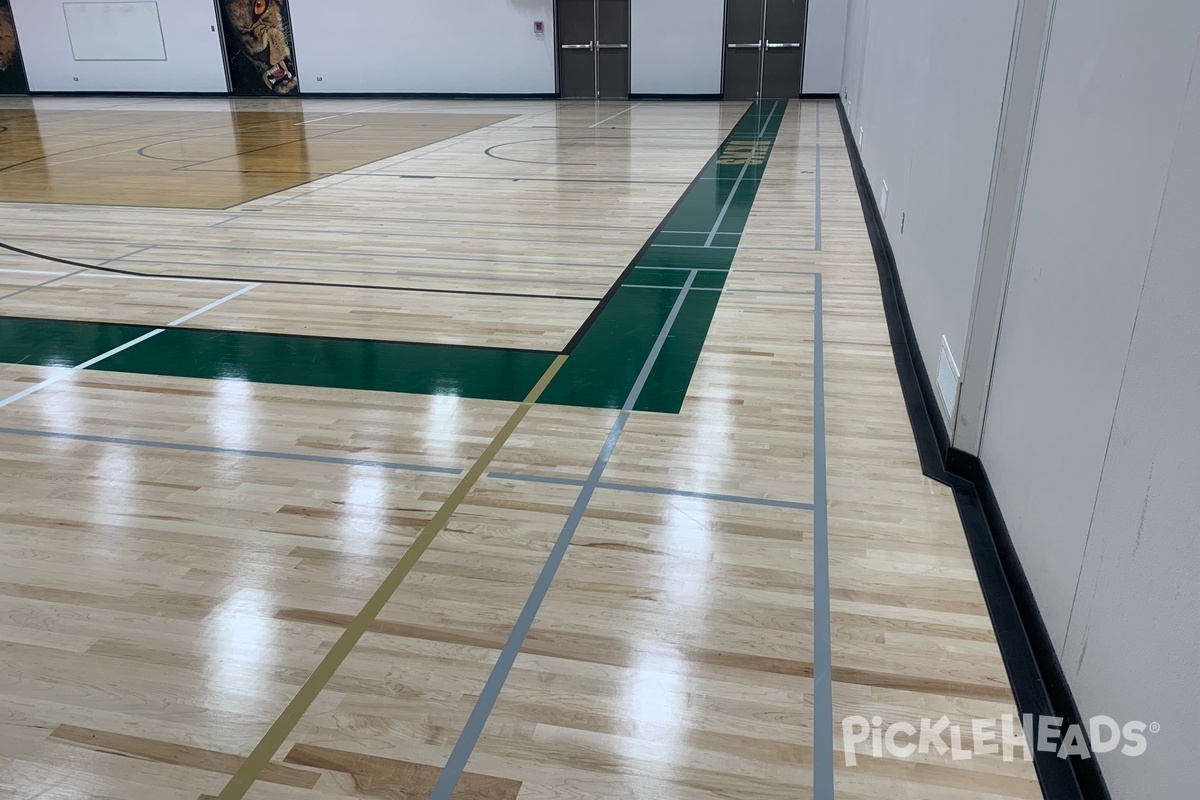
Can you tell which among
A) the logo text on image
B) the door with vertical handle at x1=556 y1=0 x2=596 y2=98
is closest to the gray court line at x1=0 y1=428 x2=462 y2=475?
the logo text on image

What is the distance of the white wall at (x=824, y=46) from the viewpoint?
17734 mm

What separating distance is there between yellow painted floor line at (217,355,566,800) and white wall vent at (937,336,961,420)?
1653 mm

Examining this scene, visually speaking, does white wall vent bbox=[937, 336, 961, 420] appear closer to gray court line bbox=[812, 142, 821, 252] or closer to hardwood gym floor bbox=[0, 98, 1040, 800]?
hardwood gym floor bbox=[0, 98, 1040, 800]

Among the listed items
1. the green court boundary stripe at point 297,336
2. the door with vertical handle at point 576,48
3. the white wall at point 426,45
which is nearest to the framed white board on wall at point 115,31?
the white wall at point 426,45

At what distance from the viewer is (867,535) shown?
283 cm

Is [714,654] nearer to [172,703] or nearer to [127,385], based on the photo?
[172,703]

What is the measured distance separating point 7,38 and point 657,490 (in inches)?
945

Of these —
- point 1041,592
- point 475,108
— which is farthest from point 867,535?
point 475,108

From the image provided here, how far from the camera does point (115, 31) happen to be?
66.0 ft

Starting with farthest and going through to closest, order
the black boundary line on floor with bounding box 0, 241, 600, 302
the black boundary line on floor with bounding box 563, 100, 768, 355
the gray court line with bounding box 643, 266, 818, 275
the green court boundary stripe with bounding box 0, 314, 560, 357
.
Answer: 1. the gray court line with bounding box 643, 266, 818, 275
2. the black boundary line on floor with bounding box 0, 241, 600, 302
3. the black boundary line on floor with bounding box 563, 100, 768, 355
4. the green court boundary stripe with bounding box 0, 314, 560, 357

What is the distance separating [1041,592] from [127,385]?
3761 millimetres

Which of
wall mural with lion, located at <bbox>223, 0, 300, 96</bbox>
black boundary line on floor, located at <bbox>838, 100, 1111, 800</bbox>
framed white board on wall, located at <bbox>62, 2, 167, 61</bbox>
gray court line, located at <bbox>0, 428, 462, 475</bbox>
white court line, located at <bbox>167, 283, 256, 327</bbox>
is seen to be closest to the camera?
black boundary line on floor, located at <bbox>838, 100, 1111, 800</bbox>

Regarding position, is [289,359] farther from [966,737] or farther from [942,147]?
[966,737]

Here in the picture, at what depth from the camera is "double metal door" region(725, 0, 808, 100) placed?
17.9 meters
